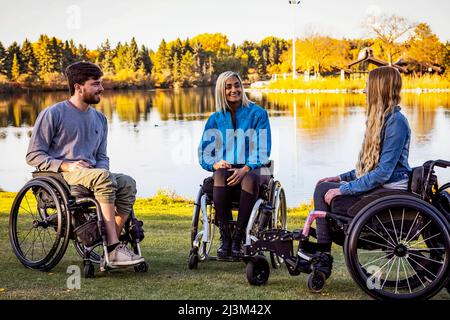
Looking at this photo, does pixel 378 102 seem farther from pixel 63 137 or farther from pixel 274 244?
pixel 63 137

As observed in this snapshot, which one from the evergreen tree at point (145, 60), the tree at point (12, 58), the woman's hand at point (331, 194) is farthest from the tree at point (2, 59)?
the woman's hand at point (331, 194)

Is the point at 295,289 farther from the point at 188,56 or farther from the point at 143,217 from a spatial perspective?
the point at 188,56

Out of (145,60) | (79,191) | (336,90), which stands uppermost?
(145,60)

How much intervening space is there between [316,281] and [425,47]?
1822 inches

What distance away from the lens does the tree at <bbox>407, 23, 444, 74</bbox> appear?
47.2 meters

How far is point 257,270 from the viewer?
3.78 metres

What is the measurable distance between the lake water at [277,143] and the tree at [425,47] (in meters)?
9.90

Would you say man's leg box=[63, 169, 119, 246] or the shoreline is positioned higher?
man's leg box=[63, 169, 119, 246]

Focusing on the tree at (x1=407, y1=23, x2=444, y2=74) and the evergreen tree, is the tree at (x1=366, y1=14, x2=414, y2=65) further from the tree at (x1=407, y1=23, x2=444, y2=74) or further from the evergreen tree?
the evergreen tree

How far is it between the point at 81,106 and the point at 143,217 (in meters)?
3.23

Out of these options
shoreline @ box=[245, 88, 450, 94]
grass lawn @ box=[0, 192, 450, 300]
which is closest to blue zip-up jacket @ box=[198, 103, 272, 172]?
grass lawn @ box=[0, 192, 450, 300]

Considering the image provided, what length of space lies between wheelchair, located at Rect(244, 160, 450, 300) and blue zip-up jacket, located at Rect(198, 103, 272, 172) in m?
0.80

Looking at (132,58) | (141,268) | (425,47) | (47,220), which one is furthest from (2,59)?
(141,268)

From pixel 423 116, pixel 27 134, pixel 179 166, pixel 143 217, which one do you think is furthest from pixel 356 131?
pixel 143 217
